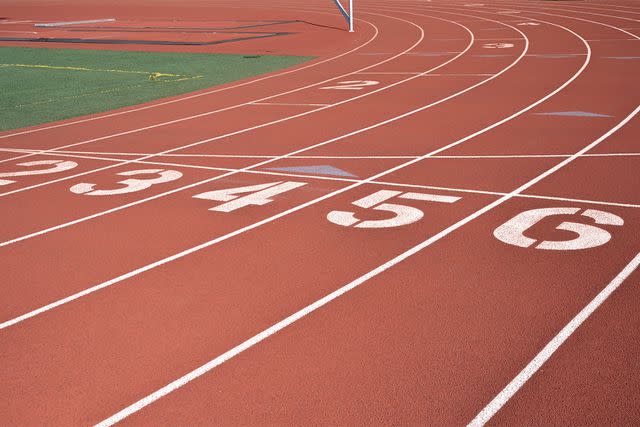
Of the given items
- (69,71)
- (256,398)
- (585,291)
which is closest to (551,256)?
(585,291)

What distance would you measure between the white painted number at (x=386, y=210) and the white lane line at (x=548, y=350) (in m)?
1.95

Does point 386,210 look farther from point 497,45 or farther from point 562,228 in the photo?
point 497,45

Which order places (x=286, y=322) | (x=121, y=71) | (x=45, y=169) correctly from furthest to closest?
(x=121, y=71) → (x=45, y=169) → (x=286, y=322)

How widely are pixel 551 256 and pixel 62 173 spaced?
5.93 m

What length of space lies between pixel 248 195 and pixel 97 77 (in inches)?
439

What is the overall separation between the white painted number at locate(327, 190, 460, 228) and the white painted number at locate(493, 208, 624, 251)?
81 cm

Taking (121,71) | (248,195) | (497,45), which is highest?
(248,195)

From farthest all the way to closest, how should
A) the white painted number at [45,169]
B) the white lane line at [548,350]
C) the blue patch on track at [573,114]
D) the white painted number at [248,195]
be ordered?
the blue patch on track at [573,114]
the white painted number at [45,169]
the white painted number at [248,195]
the white lane line at [548,350]

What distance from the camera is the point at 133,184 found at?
860 cm

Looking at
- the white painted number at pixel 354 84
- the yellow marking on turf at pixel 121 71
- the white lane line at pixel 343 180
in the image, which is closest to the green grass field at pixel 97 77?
the yellow marking on turf at pixel 121 71

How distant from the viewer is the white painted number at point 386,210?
274 inches

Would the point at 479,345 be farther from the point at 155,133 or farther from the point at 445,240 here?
the point at 155,133

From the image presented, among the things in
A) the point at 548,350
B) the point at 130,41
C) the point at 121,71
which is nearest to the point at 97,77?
the point at 121,71

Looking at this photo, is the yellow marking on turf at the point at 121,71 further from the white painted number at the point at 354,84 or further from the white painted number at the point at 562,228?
the white painted number at the point at 562,228
